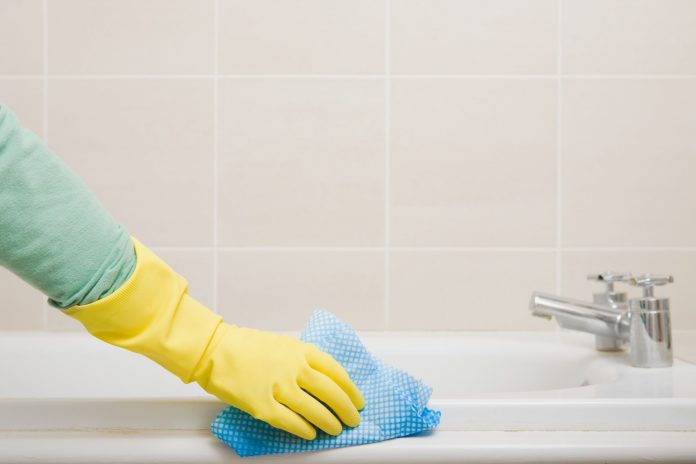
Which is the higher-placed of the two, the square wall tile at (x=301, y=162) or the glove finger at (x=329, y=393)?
the square wall tile at (x=301, y=162)

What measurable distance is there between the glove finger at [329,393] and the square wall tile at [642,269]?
751mm

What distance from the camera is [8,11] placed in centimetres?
126

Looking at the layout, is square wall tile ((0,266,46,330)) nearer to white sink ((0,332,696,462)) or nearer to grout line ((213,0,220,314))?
white sink ((0,332,696,462))

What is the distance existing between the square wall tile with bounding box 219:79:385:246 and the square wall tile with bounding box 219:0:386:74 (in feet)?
0.11

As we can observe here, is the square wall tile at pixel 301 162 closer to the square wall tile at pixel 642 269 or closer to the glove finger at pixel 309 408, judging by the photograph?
the square wall tile at pixel 642 269

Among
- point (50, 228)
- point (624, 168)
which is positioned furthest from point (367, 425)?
point (624, 168)

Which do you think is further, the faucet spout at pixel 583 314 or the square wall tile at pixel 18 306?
the square wall tile at pixel 18 306

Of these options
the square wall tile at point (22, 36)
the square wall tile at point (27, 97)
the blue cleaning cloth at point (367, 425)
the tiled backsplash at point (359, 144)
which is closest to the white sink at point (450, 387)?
the blue cleaning cloth at point (367, 425)

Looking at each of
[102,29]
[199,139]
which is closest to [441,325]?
[199,139]

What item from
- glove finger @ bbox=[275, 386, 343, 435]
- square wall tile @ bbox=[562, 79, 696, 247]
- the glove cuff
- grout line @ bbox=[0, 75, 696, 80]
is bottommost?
glove finger @ bbox=[275, 386, 343, 435]

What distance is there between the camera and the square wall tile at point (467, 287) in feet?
4.15

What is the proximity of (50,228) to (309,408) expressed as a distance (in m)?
0.29

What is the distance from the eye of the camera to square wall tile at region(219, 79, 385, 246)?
4.14ft

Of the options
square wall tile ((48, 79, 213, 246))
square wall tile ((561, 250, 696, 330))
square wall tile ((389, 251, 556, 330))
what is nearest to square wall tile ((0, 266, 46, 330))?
square wall tile ((48, 79, 213, 246))
